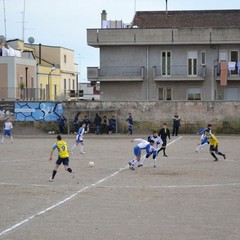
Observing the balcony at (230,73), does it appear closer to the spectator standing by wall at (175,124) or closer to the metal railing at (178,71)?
the metal railing at (178,71)

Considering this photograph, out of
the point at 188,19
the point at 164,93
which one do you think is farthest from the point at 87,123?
the point at 188,19

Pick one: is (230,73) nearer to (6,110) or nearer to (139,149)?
(6,110)

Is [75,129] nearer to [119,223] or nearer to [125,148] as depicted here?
[125,148]

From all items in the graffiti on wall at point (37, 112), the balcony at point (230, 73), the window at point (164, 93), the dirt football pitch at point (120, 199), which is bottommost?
the dirt football pitch at point (120, 199)

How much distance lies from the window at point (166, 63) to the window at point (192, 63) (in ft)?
5.62

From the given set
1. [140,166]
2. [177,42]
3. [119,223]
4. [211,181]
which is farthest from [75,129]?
[119,223]

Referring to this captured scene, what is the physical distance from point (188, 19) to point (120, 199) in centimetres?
4343

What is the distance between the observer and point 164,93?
2157 inches

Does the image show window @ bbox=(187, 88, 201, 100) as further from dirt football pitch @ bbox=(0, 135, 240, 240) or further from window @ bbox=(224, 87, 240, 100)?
dirt football pitch @ bbox=(0, 135, 240, 240)

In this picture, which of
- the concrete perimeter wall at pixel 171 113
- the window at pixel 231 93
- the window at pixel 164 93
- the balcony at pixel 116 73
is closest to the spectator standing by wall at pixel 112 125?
the concrete perimeter wall at pixel 171 113

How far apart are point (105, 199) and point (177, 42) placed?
3748 cm

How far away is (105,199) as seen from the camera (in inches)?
675

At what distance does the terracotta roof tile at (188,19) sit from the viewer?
5734 cm

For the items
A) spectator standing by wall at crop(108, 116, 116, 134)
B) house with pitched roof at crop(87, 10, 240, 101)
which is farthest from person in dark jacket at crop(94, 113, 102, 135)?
house with pitched roof at crop(87, 10, 240, 101)
